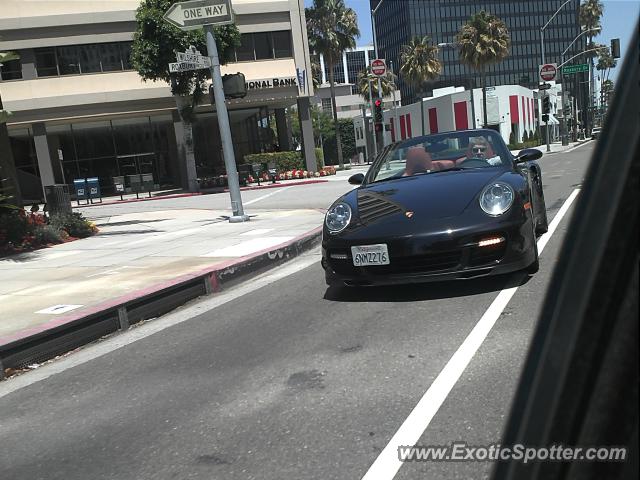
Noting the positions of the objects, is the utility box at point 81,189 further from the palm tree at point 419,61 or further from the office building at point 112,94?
the palm tree at point 419,61

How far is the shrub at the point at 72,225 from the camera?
12.7 m

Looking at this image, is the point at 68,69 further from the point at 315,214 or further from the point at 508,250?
the point at 508,250

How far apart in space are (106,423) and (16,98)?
3030cm

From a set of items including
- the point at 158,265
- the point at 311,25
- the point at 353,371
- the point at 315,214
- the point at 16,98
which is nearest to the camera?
the point at 353,371

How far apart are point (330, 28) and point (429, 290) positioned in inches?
1782

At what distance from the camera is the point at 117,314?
5.89 metres

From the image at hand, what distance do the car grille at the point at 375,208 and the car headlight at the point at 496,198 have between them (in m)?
0.74

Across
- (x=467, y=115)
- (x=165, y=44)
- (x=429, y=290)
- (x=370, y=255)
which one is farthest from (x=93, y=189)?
(x=467, y=115)

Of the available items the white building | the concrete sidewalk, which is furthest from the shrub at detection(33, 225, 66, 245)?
the white building

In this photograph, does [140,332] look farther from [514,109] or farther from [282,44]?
[514,109]

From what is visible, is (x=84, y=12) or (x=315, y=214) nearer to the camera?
(x=315, y=214)

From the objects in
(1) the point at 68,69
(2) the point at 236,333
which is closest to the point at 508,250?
(2) the point at 236,333

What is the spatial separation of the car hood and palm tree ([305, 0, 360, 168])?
4169cm

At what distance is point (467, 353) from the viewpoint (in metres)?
4.01
